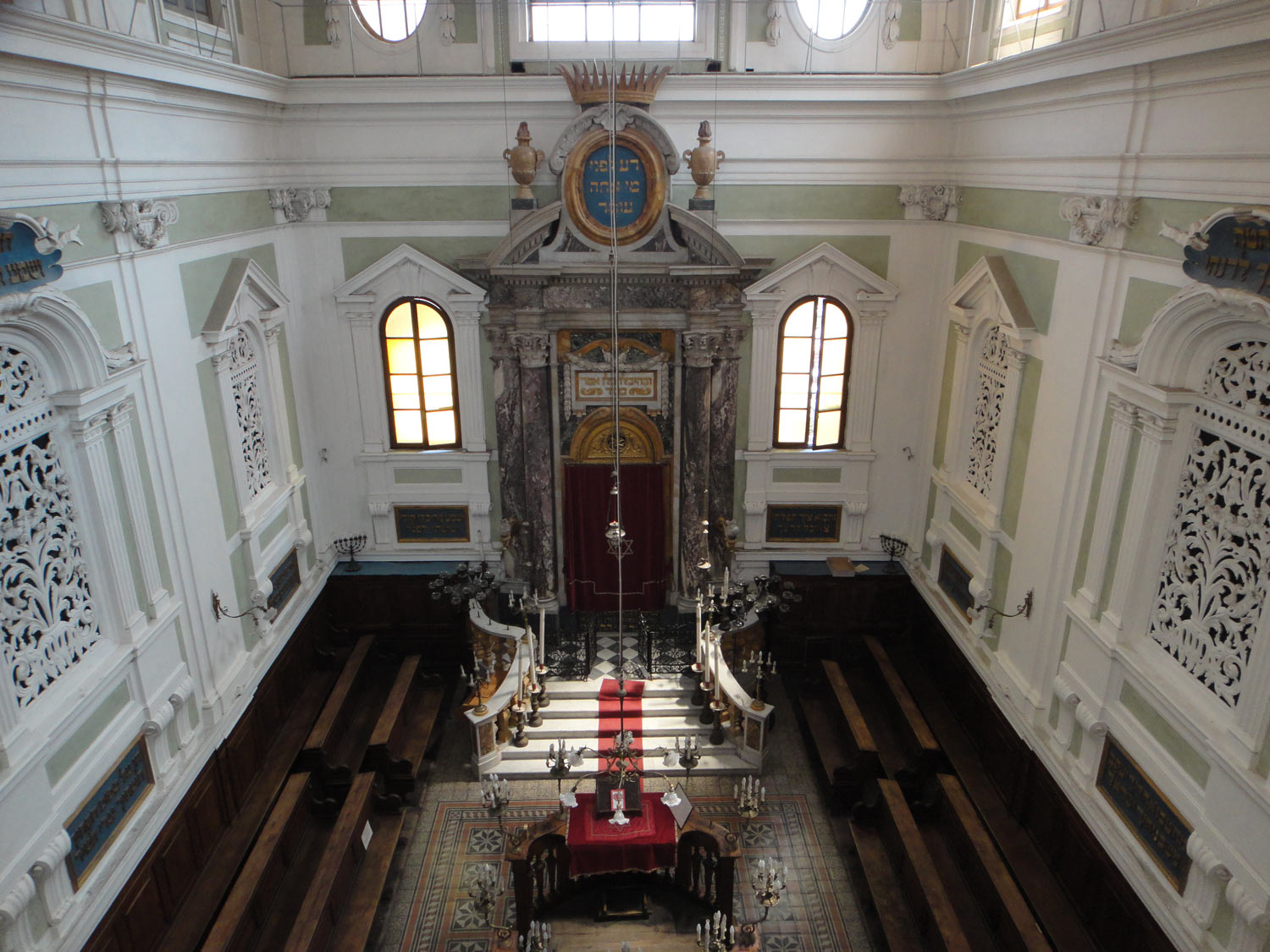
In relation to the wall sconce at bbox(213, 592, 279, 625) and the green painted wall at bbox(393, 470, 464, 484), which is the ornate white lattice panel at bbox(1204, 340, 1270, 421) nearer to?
the green painted wall at bbox(393, 470, 464, 484)

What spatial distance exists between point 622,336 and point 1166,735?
22.9 ft

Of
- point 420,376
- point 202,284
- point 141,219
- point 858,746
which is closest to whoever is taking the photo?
point 141,219

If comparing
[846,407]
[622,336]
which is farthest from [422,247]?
[846,407]

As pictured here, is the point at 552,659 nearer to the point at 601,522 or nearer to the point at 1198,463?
the point at 601,522

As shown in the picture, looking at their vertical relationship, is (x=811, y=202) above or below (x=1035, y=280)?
above

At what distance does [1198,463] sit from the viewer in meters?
6.43

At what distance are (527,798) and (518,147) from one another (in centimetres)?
722

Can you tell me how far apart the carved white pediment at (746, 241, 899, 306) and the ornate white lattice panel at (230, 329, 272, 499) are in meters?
5.78

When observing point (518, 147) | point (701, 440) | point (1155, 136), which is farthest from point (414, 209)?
point (1155, 136)

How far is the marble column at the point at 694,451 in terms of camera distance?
35.3ft

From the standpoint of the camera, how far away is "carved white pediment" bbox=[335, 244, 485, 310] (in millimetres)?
10664

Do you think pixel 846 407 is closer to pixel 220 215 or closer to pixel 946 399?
pixel 946 399

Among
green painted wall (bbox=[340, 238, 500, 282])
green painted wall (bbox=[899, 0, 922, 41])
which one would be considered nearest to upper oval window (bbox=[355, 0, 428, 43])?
green painted wall (bbox=[340, 238, 500, 282])

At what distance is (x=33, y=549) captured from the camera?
244 inches
